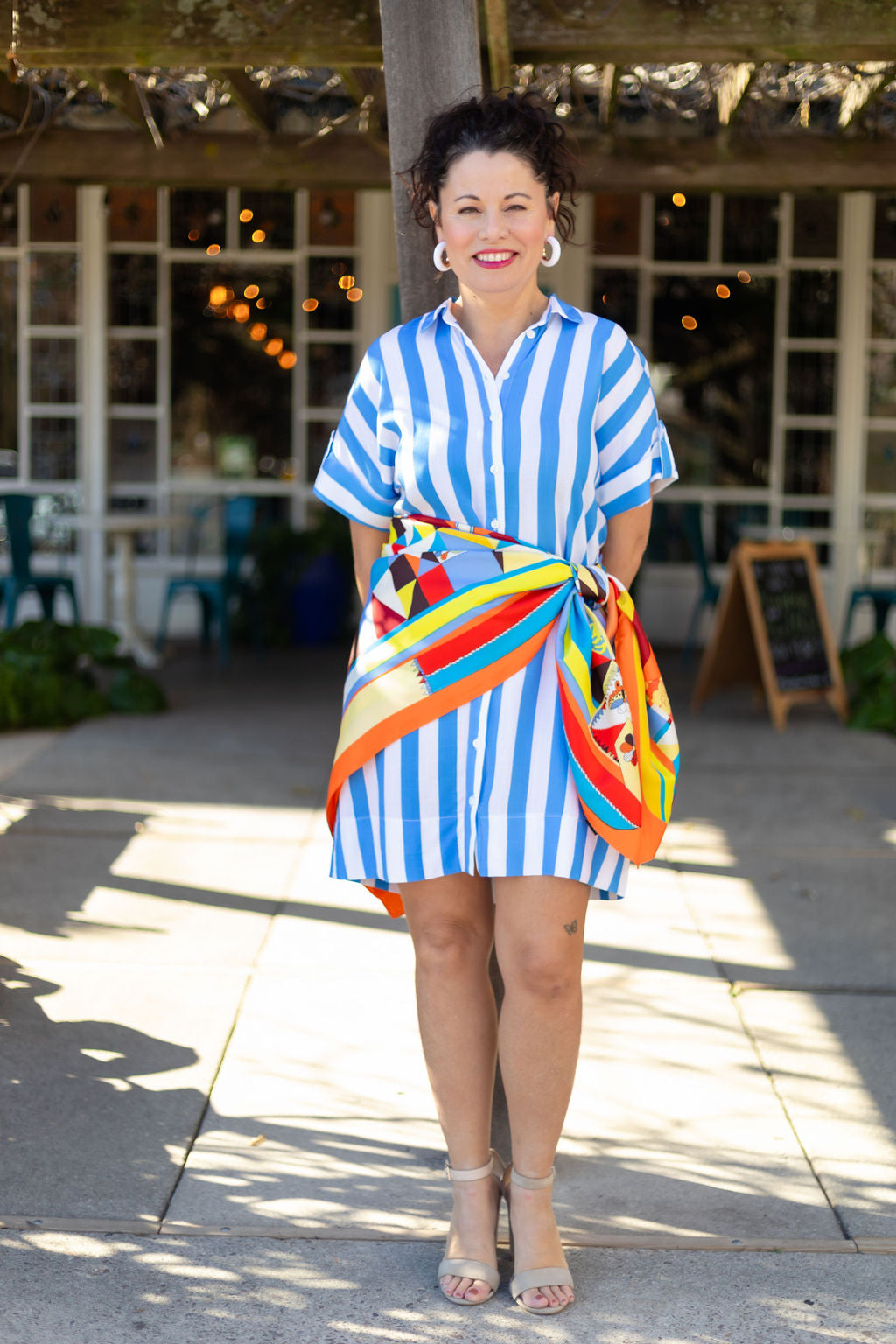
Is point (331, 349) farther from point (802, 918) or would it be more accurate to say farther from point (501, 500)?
point (501, 500)

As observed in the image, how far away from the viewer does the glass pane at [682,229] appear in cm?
892

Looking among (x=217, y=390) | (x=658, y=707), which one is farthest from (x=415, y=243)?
(x=217, y=390)

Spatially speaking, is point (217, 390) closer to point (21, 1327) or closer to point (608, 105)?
point (608, 105)

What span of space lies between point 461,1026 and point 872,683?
5351 mm

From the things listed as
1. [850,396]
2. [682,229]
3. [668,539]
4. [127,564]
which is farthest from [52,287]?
[850,396]

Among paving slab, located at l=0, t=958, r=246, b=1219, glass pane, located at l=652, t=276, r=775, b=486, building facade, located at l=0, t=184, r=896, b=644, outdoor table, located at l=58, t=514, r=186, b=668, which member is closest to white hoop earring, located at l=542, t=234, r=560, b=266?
paving slab, located at l=0, t=958, r=246, b=1219

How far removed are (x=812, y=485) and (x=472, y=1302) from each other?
7.64 m

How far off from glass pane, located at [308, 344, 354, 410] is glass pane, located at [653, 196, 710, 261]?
2.06 meters

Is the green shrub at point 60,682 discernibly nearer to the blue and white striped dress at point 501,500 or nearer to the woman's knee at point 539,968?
the blue and white striped dress at point 501,500

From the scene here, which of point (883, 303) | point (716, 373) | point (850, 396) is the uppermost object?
point (883, 303)

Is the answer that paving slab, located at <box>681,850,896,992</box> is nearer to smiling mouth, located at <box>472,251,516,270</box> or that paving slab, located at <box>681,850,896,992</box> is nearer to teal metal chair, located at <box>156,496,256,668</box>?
smiling mouth, located at <box>472,251,516,270</box>

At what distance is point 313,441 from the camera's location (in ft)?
30.4

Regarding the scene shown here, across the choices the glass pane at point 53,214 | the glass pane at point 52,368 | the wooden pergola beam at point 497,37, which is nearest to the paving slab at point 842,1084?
the wooden pergola beam at point 497,37

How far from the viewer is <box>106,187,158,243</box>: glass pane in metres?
9.01
